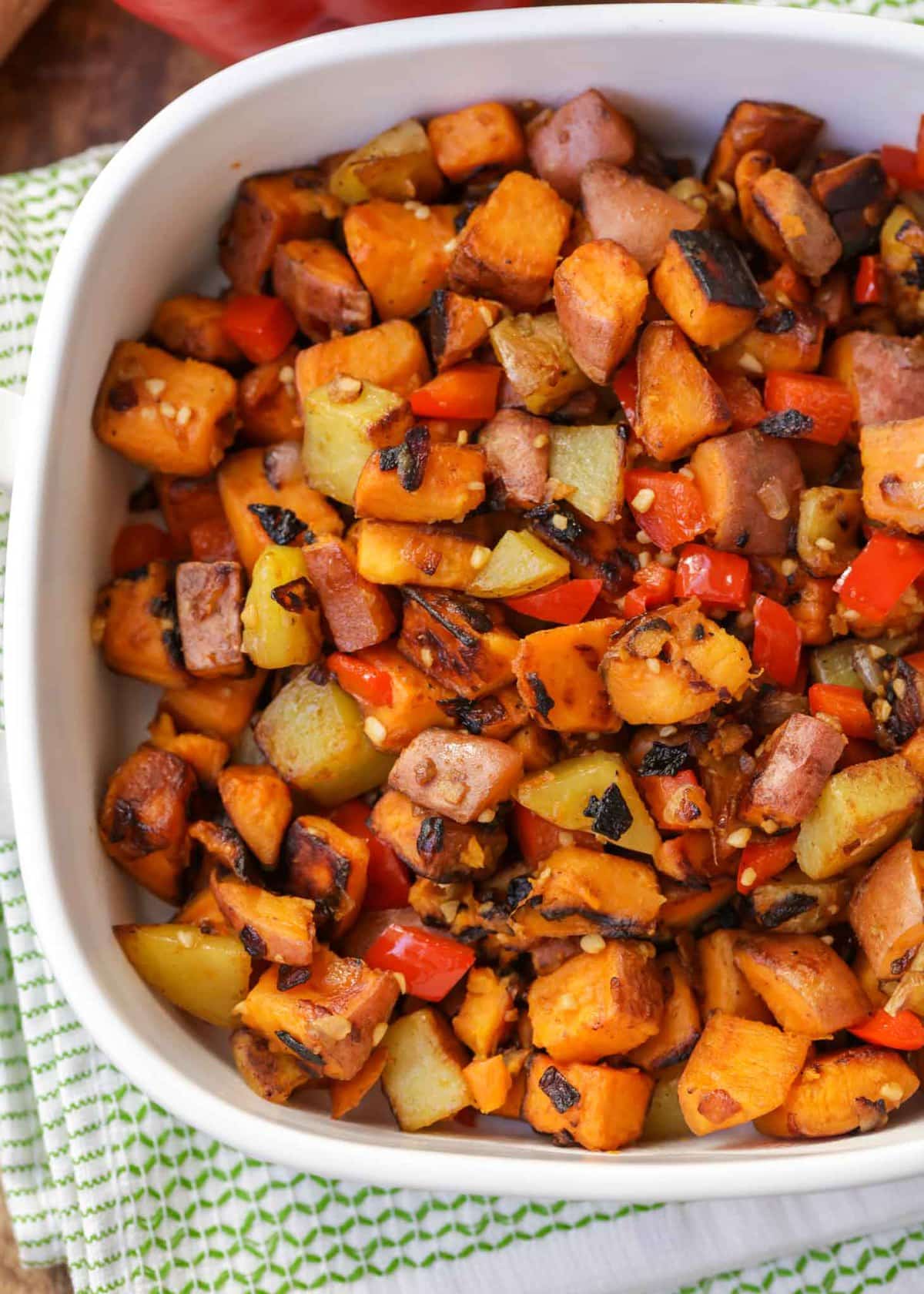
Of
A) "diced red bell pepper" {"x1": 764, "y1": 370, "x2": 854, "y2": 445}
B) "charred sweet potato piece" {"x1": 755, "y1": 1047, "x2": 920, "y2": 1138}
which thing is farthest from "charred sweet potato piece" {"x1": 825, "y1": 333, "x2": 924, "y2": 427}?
"charred sweet potato piece" {"x1": 755, "y1": 1047, "x2": 920, "y2": 1138}

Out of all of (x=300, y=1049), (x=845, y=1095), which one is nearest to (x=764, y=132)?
(x=845, y=1095)

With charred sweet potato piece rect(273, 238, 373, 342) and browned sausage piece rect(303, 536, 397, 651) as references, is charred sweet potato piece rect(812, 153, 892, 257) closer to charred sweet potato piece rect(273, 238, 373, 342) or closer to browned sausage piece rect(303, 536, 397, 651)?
charred sweet potato piece rect(273, 238, 373, 342)

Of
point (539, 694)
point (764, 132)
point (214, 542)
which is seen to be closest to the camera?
point (539, 694)

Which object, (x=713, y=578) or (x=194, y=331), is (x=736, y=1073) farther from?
(x=194, y=331)

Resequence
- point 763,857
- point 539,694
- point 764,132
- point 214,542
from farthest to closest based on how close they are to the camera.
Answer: point 214,542
point 764,132
point 763,857
point 539,694

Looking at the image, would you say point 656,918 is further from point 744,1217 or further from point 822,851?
point 744,1217

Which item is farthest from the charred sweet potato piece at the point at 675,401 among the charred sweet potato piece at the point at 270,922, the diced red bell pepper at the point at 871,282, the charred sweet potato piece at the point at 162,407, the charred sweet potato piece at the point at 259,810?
the charred sweet potato piece at the point at 270,922
